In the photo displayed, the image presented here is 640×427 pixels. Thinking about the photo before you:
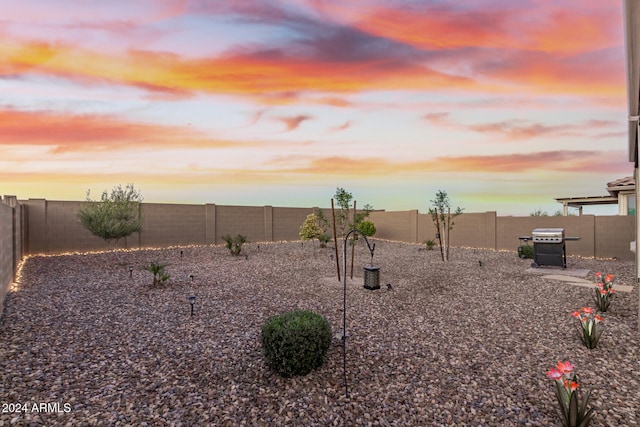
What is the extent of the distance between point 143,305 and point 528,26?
10.5 m

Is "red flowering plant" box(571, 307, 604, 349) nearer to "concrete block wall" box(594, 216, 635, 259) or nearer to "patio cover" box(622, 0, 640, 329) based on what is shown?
"patio cover" box(622, 0, 640, 329)

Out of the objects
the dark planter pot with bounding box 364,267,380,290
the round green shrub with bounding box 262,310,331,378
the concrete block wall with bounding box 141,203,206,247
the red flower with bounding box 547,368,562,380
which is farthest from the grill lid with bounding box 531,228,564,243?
the concrete block wall with bounding box 141,203,206,247

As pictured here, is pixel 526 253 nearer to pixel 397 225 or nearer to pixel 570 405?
pixel 397 225

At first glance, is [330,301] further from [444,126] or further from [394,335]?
[444,126]

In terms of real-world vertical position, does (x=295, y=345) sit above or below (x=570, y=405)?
above

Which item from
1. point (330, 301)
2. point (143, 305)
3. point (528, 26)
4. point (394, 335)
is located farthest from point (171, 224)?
point (528, 26)

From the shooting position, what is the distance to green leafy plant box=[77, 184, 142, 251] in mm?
12203

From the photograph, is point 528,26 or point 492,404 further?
point 528,26

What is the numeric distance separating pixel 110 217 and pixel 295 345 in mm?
11414

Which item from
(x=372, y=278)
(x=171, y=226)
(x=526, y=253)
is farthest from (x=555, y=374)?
(x=171, y=226)

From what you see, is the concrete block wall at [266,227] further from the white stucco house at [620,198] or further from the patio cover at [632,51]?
the patio cover at [632,51]

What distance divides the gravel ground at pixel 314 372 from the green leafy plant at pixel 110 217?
3.81 metres

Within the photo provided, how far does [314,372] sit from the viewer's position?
4.01m

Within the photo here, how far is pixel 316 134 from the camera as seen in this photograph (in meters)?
11.9
